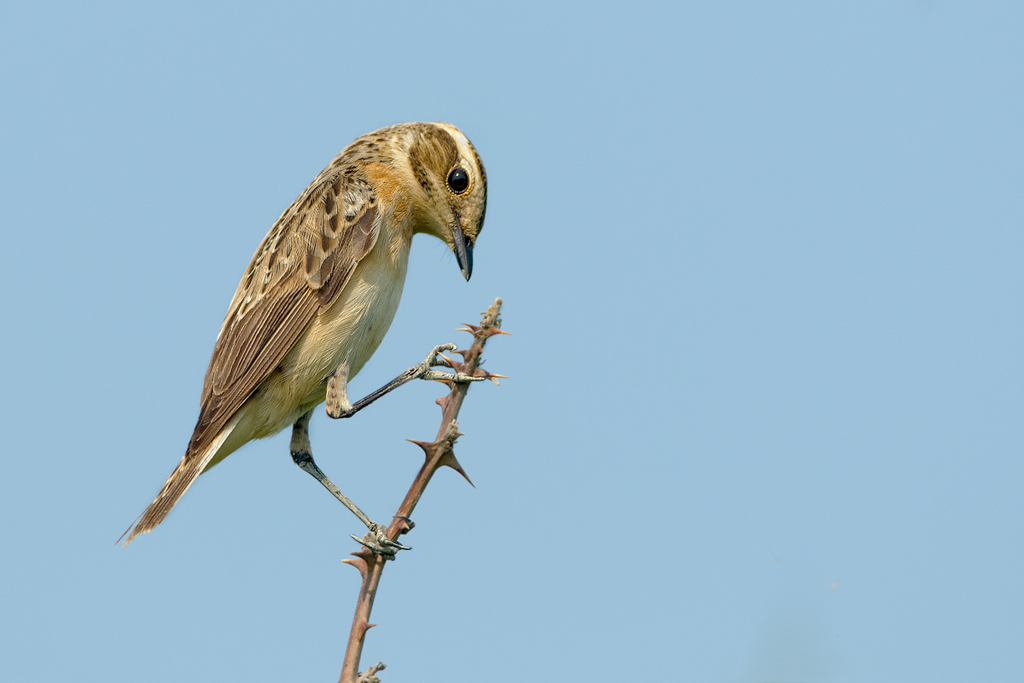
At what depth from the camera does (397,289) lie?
708 centimetres

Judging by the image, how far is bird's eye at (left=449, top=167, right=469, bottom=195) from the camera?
7.12 m

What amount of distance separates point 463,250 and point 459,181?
55 cm

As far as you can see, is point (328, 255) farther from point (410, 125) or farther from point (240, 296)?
point (410, 125)

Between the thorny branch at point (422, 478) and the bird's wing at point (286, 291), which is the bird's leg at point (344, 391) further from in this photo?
the thorny branch at point (422, 478)

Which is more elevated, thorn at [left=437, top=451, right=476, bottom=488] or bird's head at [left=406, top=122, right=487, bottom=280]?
bird's head at [left=406, top=122, right=487, bottom=280]

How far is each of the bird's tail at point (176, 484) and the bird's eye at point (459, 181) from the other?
2442 mm

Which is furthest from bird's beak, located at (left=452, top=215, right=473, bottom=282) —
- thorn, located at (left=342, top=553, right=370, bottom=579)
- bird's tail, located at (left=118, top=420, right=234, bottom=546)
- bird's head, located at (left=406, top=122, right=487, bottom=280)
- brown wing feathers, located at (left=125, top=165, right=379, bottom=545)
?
thorn, located at (left=342, top=553, right=370, bottom=579)

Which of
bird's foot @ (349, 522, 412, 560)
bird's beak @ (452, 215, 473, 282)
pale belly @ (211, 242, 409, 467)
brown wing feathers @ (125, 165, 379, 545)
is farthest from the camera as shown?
bird's beak @ (452, 215, 473, 282)

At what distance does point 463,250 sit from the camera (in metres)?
7.09

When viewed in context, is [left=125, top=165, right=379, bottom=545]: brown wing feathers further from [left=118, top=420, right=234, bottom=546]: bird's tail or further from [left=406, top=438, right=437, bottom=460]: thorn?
[left=406, top=438, right=437, bottom=460]: thorn

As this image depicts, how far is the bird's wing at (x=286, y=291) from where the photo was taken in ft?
21.7

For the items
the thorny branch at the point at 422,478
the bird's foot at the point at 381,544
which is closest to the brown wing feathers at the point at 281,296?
the bird's foot at the point at 381,544

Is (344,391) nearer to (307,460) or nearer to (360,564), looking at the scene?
(307,460)

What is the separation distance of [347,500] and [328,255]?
183 cm
